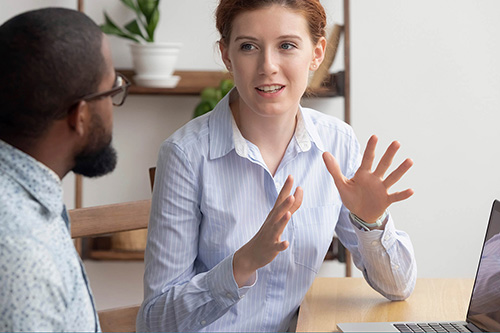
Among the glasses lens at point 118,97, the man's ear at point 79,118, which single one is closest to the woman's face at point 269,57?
the glasses lens at point 118,97

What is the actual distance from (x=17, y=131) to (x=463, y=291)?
1.02 meters

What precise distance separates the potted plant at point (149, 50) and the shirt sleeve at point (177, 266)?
1.12 metres

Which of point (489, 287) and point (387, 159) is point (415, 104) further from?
point (489, 287)

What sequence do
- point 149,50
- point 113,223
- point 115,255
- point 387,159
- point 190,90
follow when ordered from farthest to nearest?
point 115,255
point 190,90
point 149,50
point 113,223
point 387,159

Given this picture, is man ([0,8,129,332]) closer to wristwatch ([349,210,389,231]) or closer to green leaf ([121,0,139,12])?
wristwatch ([349,210,389,231])

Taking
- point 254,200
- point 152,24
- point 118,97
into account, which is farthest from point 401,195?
point 152,24

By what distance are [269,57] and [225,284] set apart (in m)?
0.49

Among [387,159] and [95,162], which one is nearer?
[95,162]

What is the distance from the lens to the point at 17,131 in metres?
0.94

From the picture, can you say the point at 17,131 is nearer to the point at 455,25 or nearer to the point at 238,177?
the point at 238,177

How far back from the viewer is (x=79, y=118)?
0.96m

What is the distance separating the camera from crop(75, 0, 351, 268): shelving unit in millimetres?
2641

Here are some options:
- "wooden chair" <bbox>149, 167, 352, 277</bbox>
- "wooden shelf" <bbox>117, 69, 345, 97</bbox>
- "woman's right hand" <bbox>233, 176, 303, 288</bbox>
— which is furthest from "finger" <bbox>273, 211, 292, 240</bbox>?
"wooden chair" <bbox>149, 167, 352, 277</bbox>

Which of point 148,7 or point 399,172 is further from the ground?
point 148,7
